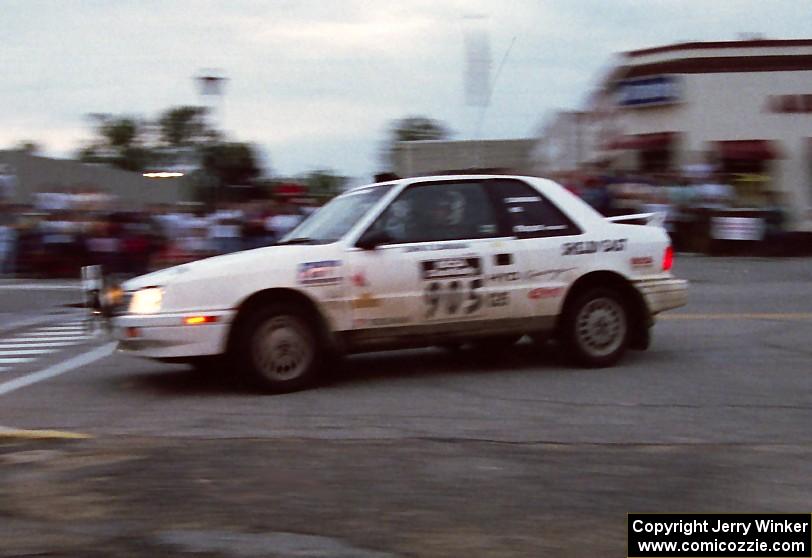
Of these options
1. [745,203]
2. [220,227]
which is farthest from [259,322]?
[745,203]

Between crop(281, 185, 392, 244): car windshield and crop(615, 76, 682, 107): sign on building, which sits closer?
crop(281, 185, 392, 244): car windshield

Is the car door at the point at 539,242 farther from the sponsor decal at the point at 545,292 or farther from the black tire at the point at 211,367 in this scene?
the black tire at the point at 211,367

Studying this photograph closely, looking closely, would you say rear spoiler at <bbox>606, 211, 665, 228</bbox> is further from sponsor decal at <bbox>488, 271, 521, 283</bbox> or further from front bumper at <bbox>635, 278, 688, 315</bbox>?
sponsor decal at <bbox>488, 271, 521, 283</bbox>

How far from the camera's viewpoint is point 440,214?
8.35 meters

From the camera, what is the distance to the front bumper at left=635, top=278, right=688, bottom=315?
29.0 feet

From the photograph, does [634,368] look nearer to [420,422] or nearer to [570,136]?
[420,422]

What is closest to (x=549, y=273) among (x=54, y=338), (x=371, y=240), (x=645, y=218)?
(x=645, y=218)

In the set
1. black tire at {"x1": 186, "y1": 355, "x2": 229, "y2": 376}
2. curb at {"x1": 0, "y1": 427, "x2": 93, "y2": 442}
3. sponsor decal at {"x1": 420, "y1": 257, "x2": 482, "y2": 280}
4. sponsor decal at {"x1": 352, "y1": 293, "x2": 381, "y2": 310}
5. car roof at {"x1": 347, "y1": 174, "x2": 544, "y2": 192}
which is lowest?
curb at {"x1": 0, "y1": 427, "x2": 93, "y2": 442}

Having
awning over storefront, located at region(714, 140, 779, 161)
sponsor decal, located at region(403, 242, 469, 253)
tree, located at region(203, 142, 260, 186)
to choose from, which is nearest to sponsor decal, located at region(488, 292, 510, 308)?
sponsor decal, located at region(403, 242, 469, 253)

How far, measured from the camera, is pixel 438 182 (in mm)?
8477

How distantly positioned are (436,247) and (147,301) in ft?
7.36

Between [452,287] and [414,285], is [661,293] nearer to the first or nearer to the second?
[452,287]

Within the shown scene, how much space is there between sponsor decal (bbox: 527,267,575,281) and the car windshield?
1353 mm

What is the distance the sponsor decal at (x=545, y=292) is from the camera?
27.9 ft
